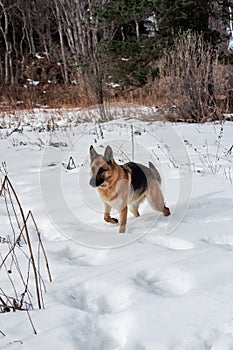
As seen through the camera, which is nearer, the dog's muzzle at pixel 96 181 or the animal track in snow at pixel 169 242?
the animal track in snow at pixel 169 242

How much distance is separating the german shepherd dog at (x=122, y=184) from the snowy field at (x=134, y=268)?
0.40 ft

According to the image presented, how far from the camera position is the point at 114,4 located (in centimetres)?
1289

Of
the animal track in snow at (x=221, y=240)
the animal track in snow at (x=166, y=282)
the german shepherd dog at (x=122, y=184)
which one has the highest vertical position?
the german shepherd dog at (x=122, y=184)

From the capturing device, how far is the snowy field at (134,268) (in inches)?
51.8

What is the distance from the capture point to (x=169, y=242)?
7.62 feet

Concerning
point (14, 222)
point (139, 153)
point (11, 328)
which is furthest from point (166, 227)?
point (139, 153)

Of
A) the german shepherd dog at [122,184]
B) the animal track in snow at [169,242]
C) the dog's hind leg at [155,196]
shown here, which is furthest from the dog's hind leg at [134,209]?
the animal track in snow at [169,242]

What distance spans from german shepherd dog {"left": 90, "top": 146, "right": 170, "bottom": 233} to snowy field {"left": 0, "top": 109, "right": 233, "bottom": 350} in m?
0.12

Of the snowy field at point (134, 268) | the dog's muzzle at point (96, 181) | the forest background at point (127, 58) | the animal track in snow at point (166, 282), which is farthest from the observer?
the forest background at point (127, 58)

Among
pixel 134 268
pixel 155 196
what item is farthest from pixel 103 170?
pixel 134 268

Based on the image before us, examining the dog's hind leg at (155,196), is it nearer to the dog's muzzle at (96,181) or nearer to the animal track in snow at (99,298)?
the dog's muzzle at (96,181)

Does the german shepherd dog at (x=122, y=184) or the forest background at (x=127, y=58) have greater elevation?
the forest background at (x=127, y=58)

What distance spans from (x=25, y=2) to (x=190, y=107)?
1813 centimetres

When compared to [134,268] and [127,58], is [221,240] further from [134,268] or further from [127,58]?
[127,58]
